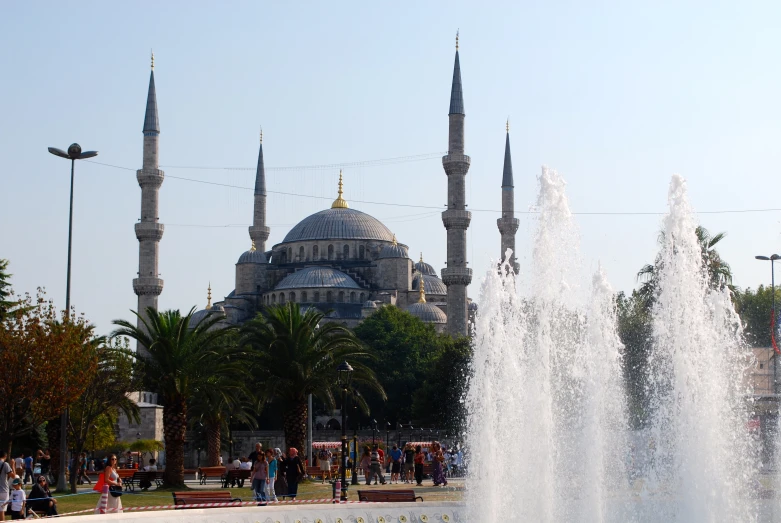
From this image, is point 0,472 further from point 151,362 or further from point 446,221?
point 446,221

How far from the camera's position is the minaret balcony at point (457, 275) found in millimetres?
59062

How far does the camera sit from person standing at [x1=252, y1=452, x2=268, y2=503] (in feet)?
62.1

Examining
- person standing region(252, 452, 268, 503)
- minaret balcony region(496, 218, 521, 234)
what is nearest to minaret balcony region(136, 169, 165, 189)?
minaret balcony region(496, 218, 521, 234)

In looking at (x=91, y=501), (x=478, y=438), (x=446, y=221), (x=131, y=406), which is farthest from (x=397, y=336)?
(x=478, y=438)

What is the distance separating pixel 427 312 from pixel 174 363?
5256cm

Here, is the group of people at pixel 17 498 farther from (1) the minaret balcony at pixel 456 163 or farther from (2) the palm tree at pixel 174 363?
(1) the minaret balcony at pixel 456 163

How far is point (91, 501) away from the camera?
21.2 m

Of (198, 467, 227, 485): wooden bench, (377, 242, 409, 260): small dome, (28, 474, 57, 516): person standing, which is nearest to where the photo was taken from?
(28, 474, 57, 516): person standing

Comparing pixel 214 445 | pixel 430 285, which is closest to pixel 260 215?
pixel 430 285

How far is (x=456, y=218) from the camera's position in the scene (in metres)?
59.4

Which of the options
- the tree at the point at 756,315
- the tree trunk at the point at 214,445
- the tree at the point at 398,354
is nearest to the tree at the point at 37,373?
the tree trunk at the point at 214,445

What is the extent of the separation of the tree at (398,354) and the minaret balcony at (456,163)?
9998mm

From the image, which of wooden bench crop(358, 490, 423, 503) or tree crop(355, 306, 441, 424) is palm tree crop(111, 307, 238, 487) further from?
tree crop(355, 306, 441, 424)

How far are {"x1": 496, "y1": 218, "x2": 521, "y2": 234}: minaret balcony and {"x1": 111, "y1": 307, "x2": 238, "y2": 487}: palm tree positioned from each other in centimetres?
4475
